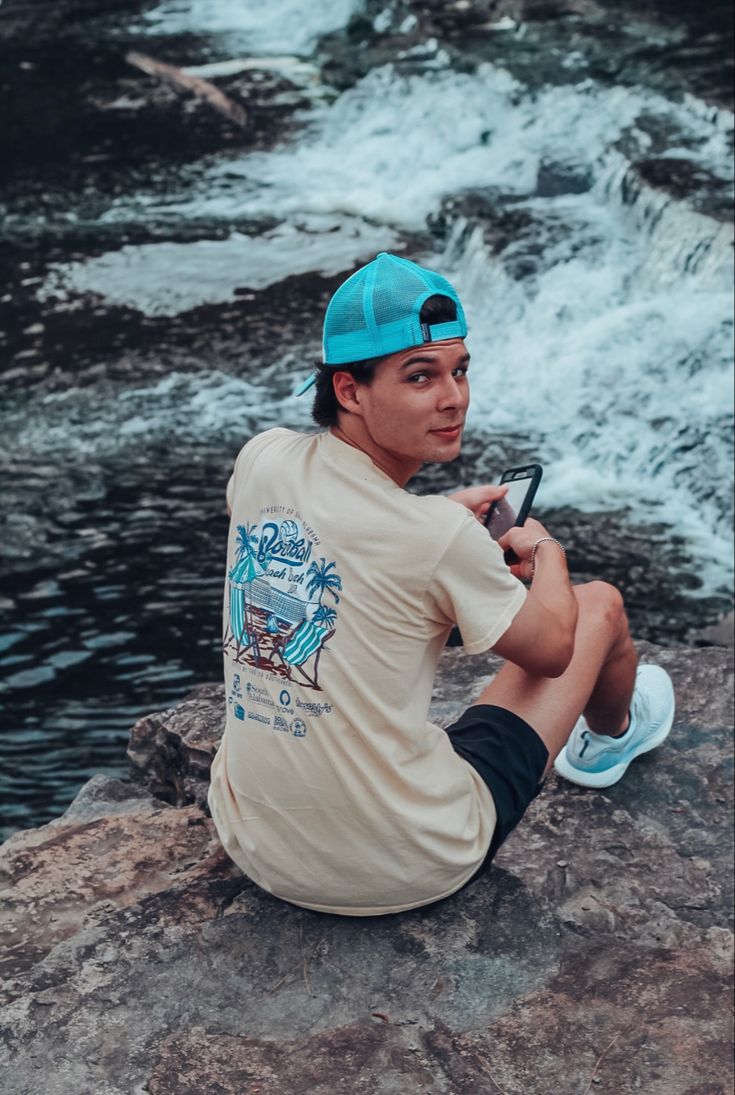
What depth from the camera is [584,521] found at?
22.6 ft

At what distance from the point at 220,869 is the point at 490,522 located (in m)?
0.96

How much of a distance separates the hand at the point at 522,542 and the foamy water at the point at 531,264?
11.8ft

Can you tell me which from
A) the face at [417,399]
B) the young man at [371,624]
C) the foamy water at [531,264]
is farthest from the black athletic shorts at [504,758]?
the foamy water at [531,264]

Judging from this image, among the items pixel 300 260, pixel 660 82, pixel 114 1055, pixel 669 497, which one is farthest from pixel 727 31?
pixel 114 1055

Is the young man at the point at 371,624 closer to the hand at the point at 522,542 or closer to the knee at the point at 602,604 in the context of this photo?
the hand at the point at 522,542

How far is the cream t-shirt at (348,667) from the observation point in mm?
2547

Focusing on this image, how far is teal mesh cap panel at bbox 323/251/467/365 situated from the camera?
2.54 metres

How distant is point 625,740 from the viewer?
11.2 feet

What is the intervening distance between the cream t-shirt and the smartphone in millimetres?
401

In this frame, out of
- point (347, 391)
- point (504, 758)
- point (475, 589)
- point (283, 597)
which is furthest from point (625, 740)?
point (347, 391)

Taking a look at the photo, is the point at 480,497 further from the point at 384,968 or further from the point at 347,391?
the point at 384,968

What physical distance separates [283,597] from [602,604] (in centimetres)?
83

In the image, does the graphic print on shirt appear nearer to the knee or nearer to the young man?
the young man

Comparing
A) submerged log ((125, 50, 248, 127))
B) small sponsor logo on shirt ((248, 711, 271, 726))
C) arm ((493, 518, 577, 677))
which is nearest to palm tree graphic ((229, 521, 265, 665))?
small sponsor logo on shirt ((248, 711, 271, 726))
